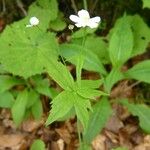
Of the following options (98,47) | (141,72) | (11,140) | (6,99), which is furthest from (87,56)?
(11,140)

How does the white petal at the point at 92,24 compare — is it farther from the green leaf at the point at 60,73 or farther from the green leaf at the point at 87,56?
the green leaf at the point at 87,56

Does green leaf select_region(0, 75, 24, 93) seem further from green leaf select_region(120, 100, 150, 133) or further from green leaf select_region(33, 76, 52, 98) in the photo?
green leaf select_region(120, 100, 150, 133)

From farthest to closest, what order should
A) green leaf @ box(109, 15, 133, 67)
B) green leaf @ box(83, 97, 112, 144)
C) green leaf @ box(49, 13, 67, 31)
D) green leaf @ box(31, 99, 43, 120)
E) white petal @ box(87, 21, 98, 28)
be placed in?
green leaf @ box(49, 13, 67, 31), green leaf @ box(31, 99, 43, 120), green leaf @ box(109, 15, 133, 67), green leaf @ box(83, 97, 112, 144), white petal @ box(87, 21, 98, 28)

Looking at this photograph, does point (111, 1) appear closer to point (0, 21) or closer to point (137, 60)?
point (137, 60)

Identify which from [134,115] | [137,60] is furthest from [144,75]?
[137,60]

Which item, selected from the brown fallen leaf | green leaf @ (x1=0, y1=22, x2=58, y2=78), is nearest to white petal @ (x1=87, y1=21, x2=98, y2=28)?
green leaf @ (x1=0, y1=22, x2=58, y2=78)

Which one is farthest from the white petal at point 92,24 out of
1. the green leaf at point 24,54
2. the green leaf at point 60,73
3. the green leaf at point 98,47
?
the green leaf at point 98,47
